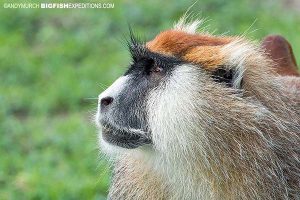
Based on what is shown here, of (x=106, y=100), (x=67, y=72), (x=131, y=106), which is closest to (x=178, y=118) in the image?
(x=131, y=106)

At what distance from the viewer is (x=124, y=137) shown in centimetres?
475

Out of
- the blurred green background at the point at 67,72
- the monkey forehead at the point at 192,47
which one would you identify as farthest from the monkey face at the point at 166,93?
the blurred green background at the point at 67,72

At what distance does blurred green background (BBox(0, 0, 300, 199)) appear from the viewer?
7.34m

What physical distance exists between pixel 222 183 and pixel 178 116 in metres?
0.50

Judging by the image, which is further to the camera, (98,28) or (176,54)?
(98,28)

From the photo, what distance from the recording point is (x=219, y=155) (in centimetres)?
467

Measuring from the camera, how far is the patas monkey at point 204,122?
4613mm

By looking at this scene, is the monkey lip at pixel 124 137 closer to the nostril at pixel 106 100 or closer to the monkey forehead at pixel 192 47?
the nostril at pixel 106 100

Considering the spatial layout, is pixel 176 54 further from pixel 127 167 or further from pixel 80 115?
pixel 80 115

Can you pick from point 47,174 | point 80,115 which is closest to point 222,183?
point 47,174

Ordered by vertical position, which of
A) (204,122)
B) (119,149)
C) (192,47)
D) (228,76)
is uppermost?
(192,47)

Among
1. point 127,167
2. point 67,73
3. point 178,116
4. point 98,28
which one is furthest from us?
point 98,28

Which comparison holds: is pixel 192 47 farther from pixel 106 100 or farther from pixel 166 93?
pixel 106 100

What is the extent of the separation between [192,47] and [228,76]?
0.27 metres
